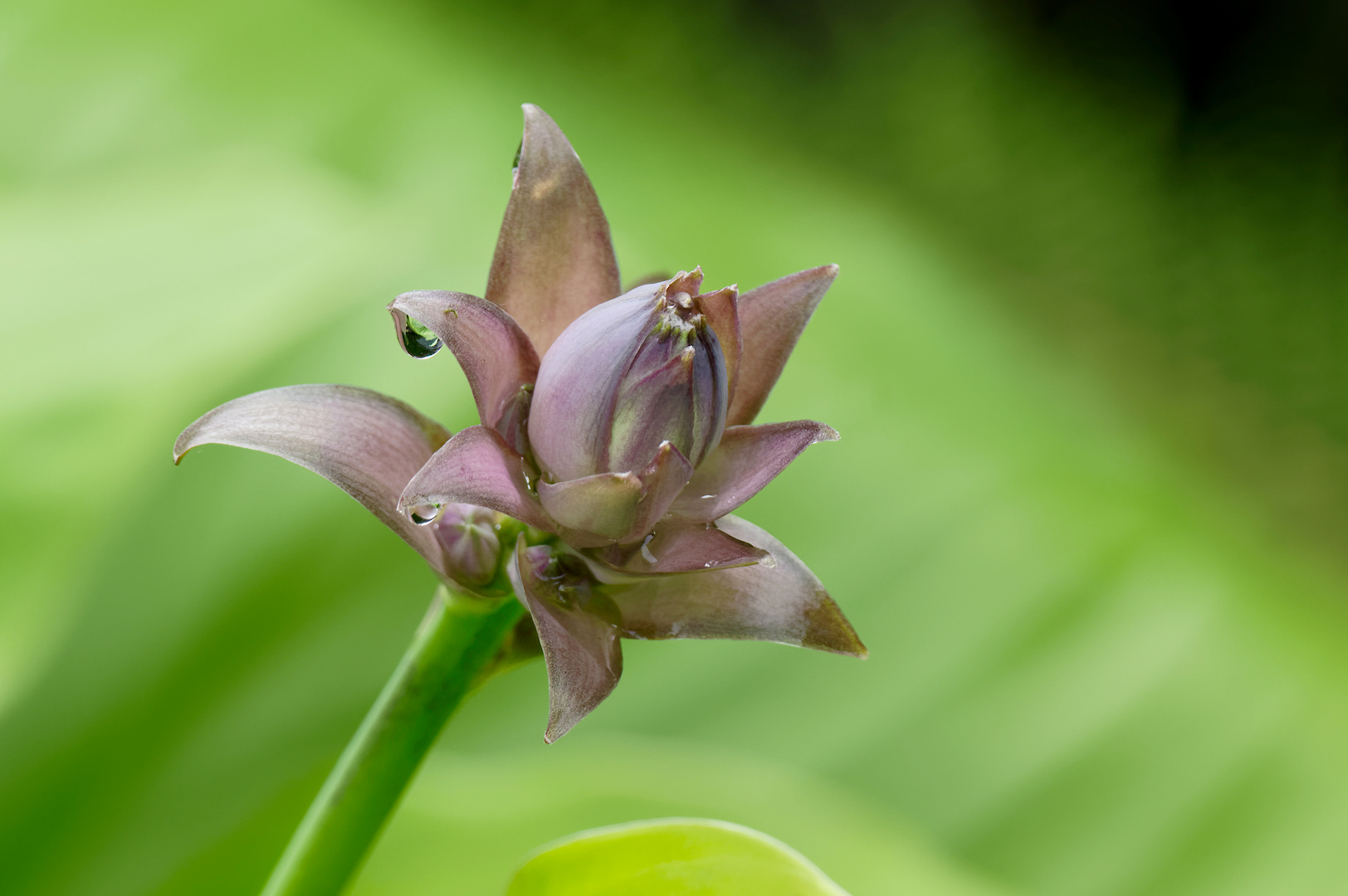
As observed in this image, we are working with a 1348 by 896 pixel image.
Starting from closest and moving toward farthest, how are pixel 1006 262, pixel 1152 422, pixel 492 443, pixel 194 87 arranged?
pixel 492 443, pixel 194 87, pixel 1152 422, pixel 1006 262

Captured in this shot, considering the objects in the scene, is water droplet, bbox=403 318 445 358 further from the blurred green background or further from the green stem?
the blurred green background

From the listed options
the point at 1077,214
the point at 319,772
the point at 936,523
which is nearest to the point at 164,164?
the point at 319,772

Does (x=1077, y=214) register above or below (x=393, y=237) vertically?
above

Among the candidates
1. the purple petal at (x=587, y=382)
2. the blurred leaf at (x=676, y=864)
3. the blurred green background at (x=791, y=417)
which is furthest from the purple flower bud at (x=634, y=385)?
the blurred green background at (x=791, y=417)

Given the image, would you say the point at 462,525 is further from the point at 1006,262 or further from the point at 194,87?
the point at 1006,262

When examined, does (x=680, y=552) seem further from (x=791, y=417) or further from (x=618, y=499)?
(x=791, y=417)

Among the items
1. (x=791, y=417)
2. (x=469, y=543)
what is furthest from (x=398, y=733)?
(x=791, y=417)

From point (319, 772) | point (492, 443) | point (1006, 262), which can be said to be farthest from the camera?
point (1006, 262)

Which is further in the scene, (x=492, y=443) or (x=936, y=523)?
(x=936, y=523)
